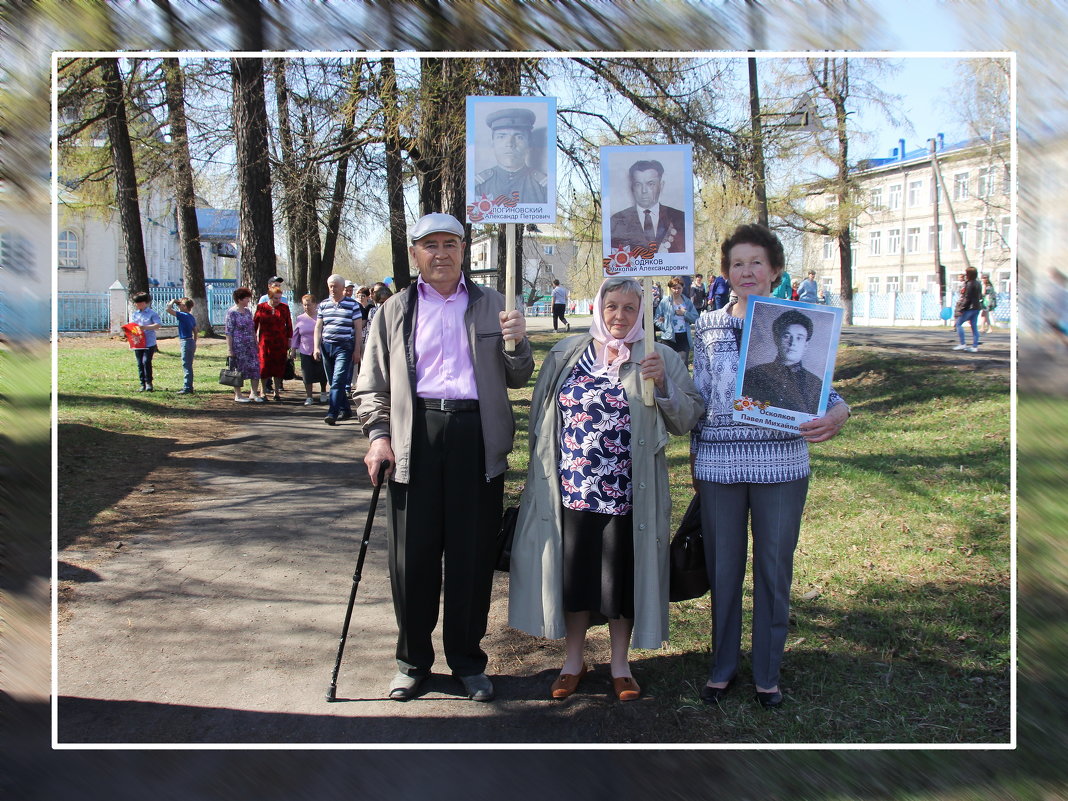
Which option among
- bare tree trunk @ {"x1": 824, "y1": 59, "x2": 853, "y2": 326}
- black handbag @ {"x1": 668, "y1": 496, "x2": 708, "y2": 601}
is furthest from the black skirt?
bare tree trunk @ {"x1": 824, "y1": 59, "x2": 853, "y2": 326}

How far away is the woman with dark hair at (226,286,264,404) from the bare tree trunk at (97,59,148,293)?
1843 millimetres

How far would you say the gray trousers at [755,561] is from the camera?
350cm

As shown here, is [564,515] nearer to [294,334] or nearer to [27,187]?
[27,187]

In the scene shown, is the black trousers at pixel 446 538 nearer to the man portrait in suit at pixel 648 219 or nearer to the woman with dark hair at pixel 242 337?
the man portrait in suit at pixel 648 219

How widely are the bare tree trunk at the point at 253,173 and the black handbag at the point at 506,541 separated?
2.19m

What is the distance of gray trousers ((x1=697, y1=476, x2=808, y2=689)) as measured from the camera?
350 centimetres

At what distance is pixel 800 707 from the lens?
3.60m

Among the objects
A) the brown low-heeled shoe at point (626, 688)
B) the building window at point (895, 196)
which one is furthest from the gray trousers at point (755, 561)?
the building window at point (895, 196)

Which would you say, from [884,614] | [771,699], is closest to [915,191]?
[884,614]

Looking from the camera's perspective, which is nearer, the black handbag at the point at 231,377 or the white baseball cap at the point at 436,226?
the white baseball cap at the point at 436,226

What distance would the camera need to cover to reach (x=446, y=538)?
12.3 ft

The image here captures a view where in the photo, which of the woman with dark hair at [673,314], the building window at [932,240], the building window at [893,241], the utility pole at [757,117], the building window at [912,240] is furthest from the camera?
the woman with dark hair at [673,314]

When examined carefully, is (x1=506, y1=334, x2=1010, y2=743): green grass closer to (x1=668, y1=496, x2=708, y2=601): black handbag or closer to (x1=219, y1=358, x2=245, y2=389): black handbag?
(x1=668, y1=496, x2=708, y2=601): black handbag

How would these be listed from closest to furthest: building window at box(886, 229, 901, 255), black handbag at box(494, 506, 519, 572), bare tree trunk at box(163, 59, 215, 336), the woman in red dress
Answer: black handbag at box(494, 506, 519, 572)
bare tree trunk at box(163, 59, 215, 336)
building window at box(886, 229, 901, 255)
the woman in red dress
